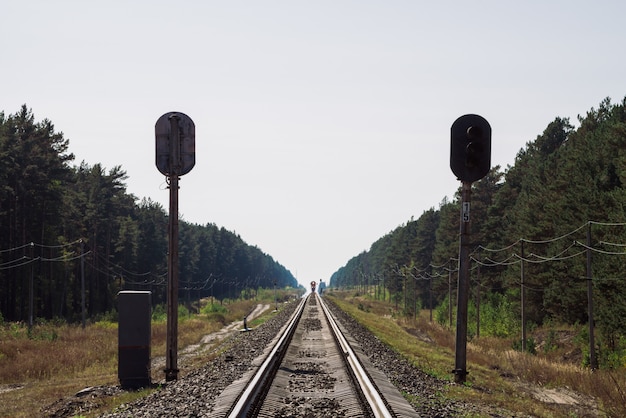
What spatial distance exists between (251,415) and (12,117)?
184 feet

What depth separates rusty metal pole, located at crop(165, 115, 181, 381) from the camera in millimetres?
13922

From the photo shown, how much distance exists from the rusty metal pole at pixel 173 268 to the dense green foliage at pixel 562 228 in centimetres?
1732

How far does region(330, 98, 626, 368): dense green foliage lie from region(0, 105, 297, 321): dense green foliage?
1294 inches

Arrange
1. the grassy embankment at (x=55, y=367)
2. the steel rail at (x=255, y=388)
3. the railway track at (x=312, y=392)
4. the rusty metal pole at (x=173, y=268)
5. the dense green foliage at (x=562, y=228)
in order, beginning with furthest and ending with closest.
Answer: the dense green foliage at (x=562, y=228), the grassy embankment at (x=55, y=367), the rusty metal pole at (x=173, y=268), the railway track at (x=312, y=392), the steel rail at (x=255, y=388)

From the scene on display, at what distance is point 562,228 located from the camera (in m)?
37.6

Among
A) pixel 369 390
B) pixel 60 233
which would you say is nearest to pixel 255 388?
pixel 369 390

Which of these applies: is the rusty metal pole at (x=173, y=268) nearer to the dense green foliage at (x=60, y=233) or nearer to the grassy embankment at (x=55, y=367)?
the grassy embankment at (x=55, y=367)

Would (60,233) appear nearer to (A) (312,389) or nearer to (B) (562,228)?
(B) (562,228)

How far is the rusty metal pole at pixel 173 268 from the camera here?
13.9 m

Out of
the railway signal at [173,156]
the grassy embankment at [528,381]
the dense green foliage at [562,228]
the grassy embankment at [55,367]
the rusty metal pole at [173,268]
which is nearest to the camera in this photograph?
the grassy embankment at [528,381]

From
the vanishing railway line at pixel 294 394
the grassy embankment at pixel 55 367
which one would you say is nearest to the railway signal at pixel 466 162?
the vanishing railway line at pixel 294 394

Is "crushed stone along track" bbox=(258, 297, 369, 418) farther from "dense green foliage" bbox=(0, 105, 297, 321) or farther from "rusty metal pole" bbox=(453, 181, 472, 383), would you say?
"dense green foliage" bbox=(0, 105, 297, 321)

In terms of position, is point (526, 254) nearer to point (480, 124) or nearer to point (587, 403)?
point (587, 403)

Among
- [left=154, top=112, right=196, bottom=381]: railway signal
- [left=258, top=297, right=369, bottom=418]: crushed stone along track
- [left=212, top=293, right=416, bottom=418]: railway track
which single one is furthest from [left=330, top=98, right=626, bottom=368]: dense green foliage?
[left=154, top=112, right=196, bottom=381]: railway signal
